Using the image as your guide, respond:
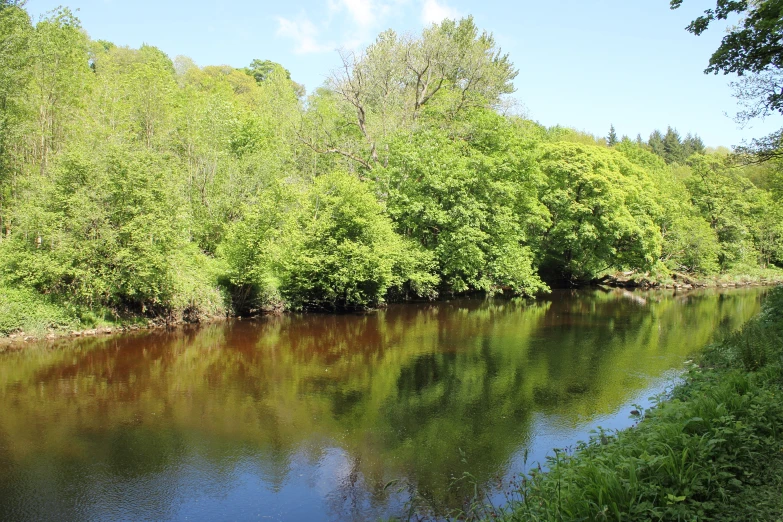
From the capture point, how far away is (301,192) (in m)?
28.1

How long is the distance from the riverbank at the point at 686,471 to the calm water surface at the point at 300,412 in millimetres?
2346

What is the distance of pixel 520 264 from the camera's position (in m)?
35.4

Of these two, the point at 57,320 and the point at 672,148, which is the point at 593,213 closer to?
the point at 57,320

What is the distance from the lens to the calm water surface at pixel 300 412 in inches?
374

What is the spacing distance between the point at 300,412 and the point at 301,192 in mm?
16316

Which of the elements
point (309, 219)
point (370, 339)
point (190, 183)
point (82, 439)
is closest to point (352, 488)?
point (82, 439)

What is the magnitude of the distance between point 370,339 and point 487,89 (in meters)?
24.5

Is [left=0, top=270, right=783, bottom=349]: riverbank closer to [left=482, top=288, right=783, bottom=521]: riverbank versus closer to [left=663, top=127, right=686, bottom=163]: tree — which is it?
[left=482, top=288, right=783, bottom=521]: riverbank

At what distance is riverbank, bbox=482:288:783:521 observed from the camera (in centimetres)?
599

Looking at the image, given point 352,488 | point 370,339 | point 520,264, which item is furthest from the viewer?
point 520,264

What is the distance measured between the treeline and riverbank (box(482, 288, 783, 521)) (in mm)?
18135

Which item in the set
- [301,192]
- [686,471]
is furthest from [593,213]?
[686,471]

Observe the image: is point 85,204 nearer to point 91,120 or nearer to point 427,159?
point 91,120

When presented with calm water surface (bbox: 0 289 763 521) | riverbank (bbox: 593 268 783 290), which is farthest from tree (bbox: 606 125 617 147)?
calm water surface (bbox: 0 289 763 521)
